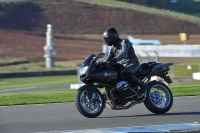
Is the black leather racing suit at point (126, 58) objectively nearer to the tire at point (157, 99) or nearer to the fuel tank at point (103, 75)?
the fuel tank at point (103, 75)

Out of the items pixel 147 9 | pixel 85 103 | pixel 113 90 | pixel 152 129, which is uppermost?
pixel 147 9

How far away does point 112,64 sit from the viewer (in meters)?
10.5

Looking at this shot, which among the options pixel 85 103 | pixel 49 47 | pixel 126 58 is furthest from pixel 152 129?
pixel 49 47

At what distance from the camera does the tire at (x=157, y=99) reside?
35.6ft

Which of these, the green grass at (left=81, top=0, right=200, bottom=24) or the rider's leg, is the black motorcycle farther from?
the green grass at (left=81, top=0, right=200, bottom=24)

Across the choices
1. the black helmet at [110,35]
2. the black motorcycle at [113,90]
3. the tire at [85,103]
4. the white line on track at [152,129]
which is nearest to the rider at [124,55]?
the black helmet at [110,35]

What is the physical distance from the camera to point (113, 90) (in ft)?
34.3

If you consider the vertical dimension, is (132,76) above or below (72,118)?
above

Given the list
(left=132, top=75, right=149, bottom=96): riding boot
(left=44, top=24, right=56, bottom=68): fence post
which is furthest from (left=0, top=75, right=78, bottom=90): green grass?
(left=132, top=75, right=149, bottom=96): riding boot

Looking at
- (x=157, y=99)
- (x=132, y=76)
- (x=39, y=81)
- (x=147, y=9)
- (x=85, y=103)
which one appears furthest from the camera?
(x=147, y=9)

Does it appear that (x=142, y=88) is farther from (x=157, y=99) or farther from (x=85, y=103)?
(x=85, y=103)

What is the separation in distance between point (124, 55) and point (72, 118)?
1554 millimetres

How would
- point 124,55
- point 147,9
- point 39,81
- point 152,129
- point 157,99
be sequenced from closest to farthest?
point 152,129
point 124,55
point 157,99
point 39,81
point 147,9

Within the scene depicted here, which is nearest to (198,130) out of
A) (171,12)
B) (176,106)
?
(176,106)
